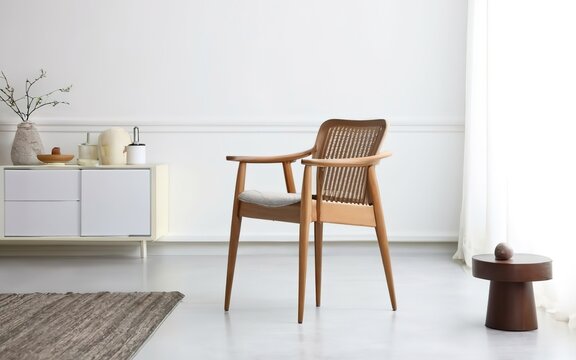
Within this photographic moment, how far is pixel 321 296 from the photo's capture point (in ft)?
11.9

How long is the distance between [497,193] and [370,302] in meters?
1.11

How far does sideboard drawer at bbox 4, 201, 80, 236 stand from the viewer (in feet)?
15.5

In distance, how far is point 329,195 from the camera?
3430mm

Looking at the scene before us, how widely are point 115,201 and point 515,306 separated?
2.68m

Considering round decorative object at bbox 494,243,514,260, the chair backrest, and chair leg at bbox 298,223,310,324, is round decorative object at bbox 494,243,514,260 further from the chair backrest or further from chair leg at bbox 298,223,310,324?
chair leg at bbox 298,223,310,324

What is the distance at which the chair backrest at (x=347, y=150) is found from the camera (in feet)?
10.9

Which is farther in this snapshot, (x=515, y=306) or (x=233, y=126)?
(x=233, y=126)

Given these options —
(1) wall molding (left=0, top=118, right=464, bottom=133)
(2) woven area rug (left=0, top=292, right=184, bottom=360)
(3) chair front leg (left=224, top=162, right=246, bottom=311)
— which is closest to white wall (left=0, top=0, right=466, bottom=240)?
(1) wall molding (left=0, top=118, right=464, bottom=133)

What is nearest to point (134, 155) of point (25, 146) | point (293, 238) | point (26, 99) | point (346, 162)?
point (25, 146)

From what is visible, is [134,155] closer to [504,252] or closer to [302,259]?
[302,259]

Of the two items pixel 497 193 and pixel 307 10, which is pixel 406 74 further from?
pixel 497 193

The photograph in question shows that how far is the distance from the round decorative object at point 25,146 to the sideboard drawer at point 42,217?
285mm

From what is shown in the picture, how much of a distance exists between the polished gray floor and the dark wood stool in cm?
5

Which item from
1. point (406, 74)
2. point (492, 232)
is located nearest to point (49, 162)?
point (406, 74)
